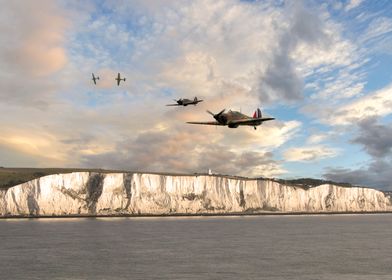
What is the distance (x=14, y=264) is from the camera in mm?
59562

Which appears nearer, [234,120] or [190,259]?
[234,120]

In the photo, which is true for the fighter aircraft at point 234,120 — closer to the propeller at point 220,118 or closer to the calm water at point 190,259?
the propeller at point 220,118

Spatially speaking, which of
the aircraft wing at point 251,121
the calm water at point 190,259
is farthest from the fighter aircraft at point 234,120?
the calm water at point 190,259

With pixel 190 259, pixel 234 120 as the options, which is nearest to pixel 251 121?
pixel 234 120

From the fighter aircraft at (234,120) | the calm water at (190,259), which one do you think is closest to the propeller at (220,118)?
the fighter aircraft at (234,120)

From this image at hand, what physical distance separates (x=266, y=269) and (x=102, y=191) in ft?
491

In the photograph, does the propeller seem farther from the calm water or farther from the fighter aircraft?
the calm water

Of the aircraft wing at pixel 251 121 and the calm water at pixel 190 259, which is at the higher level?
the aircraft wing at pixel 251 121

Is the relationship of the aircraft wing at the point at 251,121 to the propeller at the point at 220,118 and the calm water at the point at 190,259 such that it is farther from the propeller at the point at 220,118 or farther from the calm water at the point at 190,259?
the calm water at the point at 190,259

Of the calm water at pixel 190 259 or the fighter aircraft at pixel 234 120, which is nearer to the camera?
the fighter aircraft at pixel 234 120

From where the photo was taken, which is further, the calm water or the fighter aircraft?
the calm water

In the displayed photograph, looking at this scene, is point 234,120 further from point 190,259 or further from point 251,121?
point 190,259

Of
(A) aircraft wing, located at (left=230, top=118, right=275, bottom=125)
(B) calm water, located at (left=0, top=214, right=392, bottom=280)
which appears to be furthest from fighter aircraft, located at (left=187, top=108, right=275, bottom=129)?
(B) calm water, located at (left=0, top=214, right=392, bottom=280)

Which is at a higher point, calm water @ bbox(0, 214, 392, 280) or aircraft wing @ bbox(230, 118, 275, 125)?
aircraft wing @ bbox(230, 118, 275, 125)
